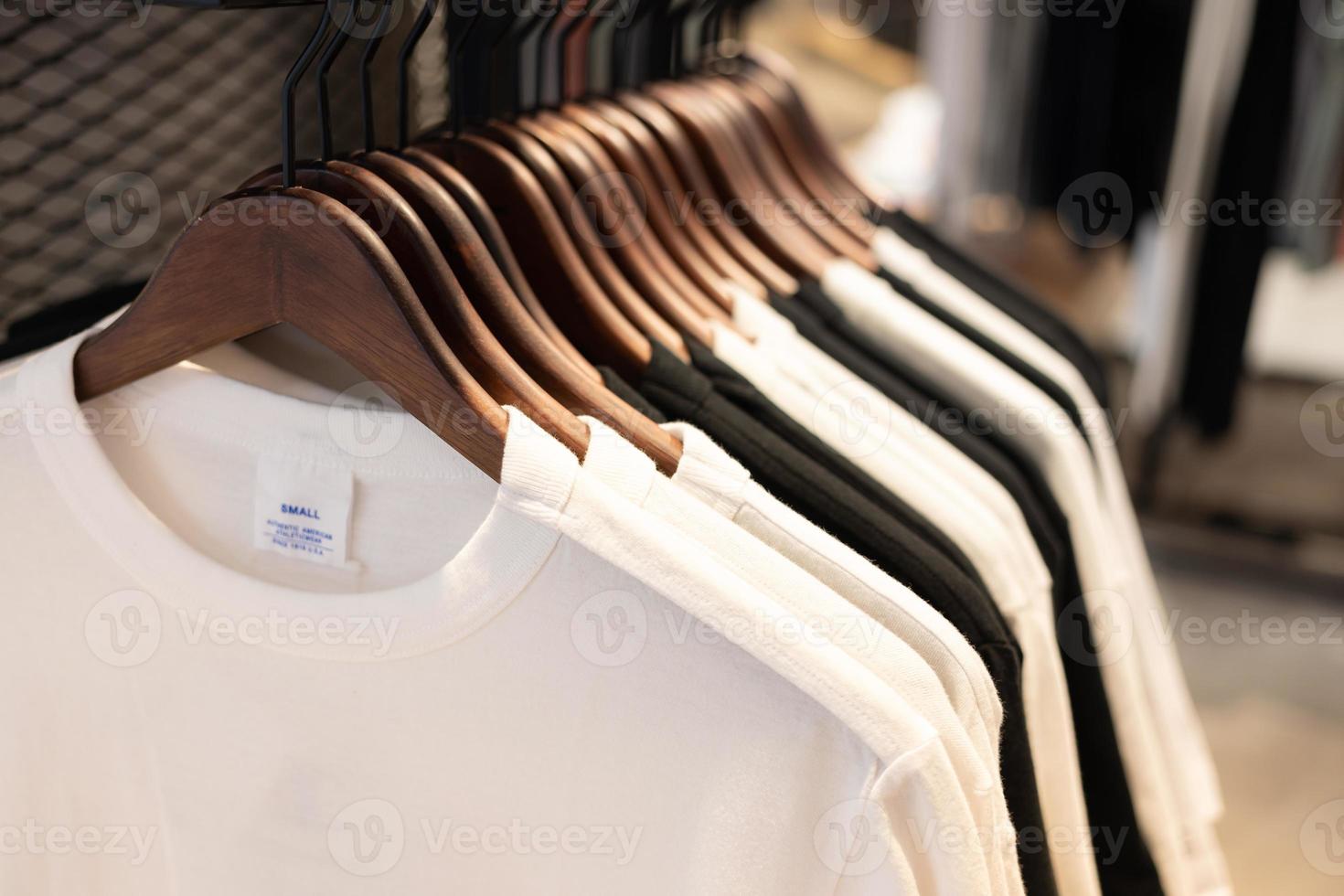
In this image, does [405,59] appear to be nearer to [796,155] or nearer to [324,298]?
[324,298]

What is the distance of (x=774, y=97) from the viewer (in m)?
1.08

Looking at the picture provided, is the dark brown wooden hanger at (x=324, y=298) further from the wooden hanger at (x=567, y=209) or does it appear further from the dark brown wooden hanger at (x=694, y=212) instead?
the dark brown wooden hanger at (x=694, y=212)

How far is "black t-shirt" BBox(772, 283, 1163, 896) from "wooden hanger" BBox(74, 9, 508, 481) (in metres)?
0.34

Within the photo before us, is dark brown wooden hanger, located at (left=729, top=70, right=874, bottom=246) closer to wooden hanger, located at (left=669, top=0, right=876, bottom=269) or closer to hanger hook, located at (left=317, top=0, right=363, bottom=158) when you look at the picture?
wooden hanger, located at (left=669, top=0, right=876, bottom=269)

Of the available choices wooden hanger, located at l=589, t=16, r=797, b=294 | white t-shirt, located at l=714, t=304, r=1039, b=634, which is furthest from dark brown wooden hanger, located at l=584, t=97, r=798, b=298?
white t-shirt, located at l=714, t=304, r=1039, b=634

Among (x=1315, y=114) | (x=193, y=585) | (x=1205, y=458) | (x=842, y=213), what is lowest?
(x=193, y=585)

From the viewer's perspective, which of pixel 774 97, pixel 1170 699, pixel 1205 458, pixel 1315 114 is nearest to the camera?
pixel 1170 699

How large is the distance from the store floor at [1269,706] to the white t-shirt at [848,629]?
1197 millimetres

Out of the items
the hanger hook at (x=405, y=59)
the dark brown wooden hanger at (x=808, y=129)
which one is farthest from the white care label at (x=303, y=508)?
the dark brown wooden hanger at (x=808, y=129)

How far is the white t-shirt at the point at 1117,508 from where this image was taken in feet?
3.00

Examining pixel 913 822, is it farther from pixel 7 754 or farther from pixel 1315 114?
pixel 1315 114

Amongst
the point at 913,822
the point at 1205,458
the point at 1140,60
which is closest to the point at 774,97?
the point at 913,822

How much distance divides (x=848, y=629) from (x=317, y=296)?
31cm

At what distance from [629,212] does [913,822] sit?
0.47 m
